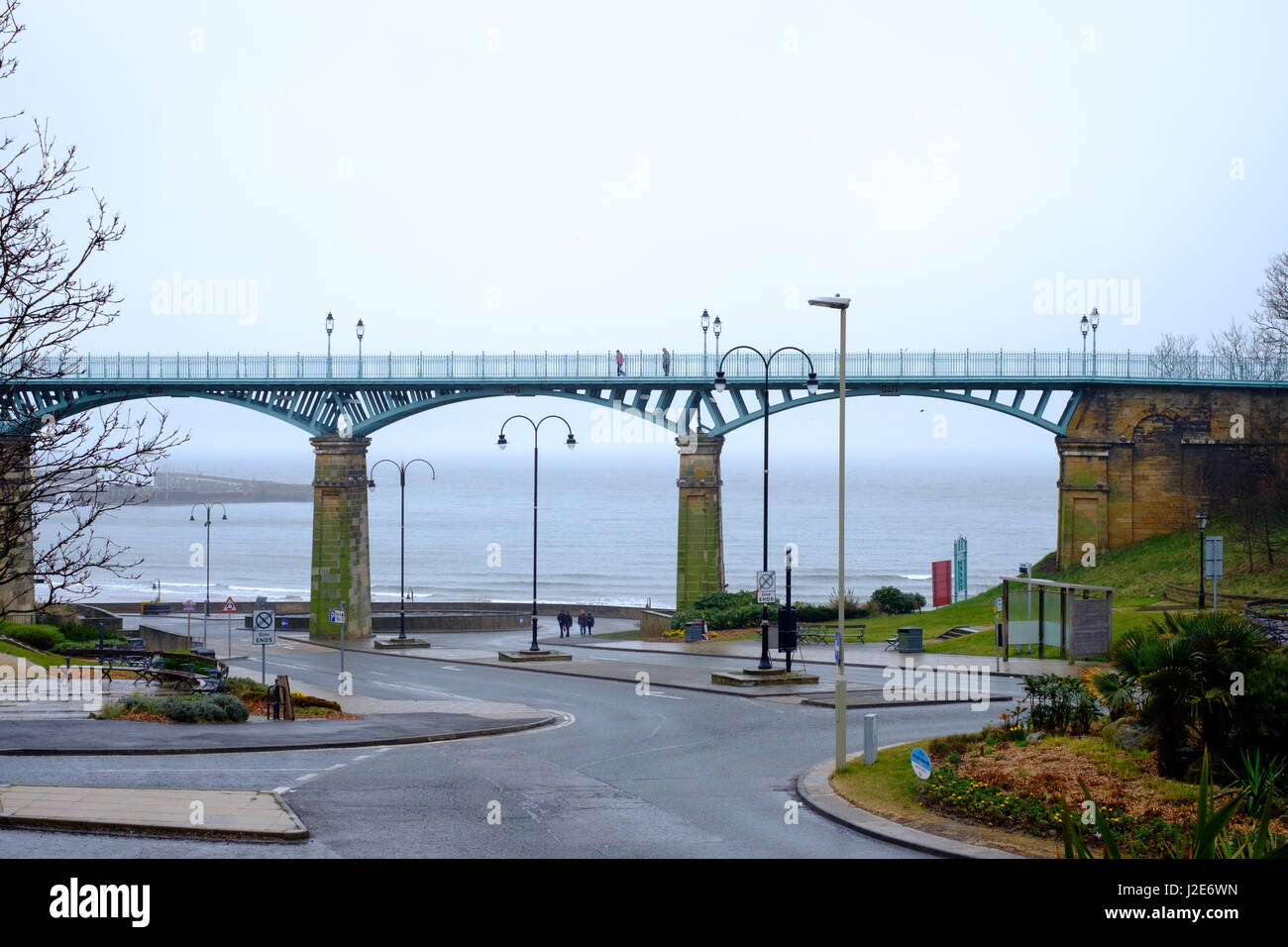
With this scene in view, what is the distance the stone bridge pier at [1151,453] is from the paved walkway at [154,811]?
2080 inches

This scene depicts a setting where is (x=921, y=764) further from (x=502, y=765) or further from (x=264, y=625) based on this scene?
(x=264, y=625)

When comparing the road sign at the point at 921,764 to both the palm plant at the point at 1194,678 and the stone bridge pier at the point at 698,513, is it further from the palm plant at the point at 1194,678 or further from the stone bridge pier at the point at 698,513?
the stone bridge pier at the point at 698,513

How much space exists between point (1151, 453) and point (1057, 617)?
1075 inches

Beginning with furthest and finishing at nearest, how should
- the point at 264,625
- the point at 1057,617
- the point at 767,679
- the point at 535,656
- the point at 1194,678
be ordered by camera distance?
the point at 535,656, the point at 1057,617, the point at 767,679, the point at 264,625, the point at 1194,678

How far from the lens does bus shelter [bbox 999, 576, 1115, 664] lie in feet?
119

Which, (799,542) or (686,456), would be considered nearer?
(686,456)

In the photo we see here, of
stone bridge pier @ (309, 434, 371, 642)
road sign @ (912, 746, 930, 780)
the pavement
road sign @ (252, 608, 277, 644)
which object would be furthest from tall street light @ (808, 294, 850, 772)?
stone bridge pier @ (309, 434, 371, 642)

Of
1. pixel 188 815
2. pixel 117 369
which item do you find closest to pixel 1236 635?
pixel 188 815

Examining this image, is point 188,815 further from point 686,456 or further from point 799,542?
point 799,542

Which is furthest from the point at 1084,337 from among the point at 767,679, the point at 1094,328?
the point at 767,679

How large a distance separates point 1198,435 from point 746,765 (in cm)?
4838

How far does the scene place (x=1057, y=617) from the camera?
A: 39.1m

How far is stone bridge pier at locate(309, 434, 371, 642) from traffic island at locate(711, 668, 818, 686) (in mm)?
34534
